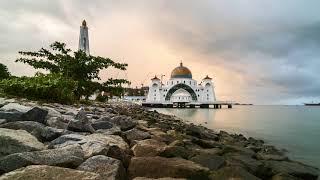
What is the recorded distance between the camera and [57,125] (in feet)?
28.8

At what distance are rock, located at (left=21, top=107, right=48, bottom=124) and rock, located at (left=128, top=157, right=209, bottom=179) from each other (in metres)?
2.87

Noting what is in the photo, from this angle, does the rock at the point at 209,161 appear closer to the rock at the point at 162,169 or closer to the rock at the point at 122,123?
the rock at the point at 162,169

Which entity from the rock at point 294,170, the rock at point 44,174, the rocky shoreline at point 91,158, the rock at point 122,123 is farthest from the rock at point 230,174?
the rock at point 122,123

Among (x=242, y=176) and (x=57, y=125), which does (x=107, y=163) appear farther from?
(x=57, y=125)

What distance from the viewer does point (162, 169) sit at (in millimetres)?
6465

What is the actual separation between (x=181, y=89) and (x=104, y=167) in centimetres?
14156

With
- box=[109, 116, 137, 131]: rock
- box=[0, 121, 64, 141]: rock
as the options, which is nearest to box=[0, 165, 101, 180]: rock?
box=[0, 121, 64, 141]: rock

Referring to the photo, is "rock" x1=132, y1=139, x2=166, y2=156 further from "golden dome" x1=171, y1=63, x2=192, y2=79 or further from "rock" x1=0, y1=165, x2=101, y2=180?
"golden dome" x1=171, y1=63, x2=192, y2=79

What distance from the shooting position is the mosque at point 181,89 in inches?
5630

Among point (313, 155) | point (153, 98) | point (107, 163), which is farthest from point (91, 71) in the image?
point (153, 98)

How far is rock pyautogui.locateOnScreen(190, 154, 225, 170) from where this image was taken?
24.1 ft

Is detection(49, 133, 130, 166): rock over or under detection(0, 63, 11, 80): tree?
under

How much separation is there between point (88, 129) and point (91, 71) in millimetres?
16838

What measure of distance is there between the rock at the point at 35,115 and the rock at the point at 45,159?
293 cm
